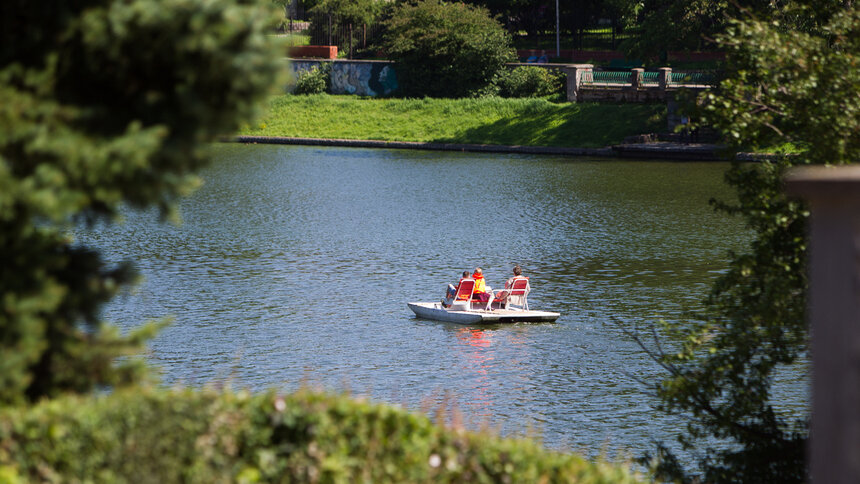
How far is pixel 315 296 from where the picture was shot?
27.8m

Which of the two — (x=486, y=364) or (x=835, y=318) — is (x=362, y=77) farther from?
(x=835, y=318)

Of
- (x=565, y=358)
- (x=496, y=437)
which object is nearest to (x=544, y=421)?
(x=565, y=358)

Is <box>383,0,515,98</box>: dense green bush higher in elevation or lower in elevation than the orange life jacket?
higher

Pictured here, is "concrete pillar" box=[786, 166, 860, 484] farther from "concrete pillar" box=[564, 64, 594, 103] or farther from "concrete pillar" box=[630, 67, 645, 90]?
"concrete pillar" box=[564, 64, 594, 103]

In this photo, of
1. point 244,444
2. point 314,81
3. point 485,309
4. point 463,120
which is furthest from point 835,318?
point 314,81

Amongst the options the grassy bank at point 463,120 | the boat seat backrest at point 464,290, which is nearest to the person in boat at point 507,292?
the boat seat backrest at point 464,290

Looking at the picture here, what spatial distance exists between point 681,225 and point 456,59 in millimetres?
37707

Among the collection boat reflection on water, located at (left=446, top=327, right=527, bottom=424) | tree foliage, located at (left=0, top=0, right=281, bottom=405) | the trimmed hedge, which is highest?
tree foliage, located at (left=0, top=0, right=281, bottom=405)

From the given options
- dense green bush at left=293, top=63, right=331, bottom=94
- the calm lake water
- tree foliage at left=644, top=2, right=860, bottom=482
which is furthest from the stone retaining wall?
tree foliage at left=644, top=2, right=860, bottom=482

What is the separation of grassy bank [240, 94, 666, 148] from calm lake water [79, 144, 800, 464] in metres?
9.82

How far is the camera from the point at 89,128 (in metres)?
6.64

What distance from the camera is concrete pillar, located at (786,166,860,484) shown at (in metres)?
5.86

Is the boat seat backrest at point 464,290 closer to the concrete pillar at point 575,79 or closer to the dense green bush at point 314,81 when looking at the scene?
the concrete pillar at point 575,79

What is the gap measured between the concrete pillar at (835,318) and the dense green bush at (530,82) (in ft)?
214
